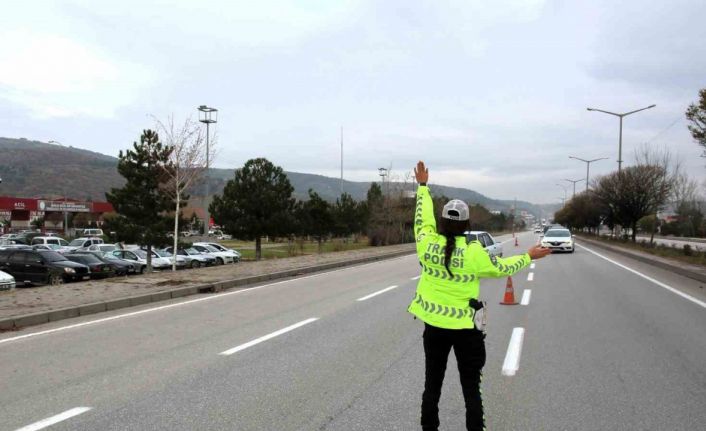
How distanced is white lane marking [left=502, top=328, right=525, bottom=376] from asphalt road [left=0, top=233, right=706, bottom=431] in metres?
0.09

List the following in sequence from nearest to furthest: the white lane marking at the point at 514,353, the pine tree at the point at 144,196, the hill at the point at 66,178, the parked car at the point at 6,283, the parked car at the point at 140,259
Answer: the white lane marking at the point at 514,353 < the parked car at the point at 6,283 < the pine tree at the point at 144,196 < the parked car at the point at 140,259 < the hill at the point at 66,178

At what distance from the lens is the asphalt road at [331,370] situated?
4.73 metres

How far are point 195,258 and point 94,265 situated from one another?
856 centimetres

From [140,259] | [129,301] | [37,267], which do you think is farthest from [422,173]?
[140,259]

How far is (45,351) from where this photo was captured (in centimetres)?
747

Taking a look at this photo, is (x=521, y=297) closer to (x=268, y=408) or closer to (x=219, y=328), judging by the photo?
(x=219, y=328)

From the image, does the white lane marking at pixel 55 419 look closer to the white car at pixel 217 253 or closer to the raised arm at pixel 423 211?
the raised arm at pixel 423 211

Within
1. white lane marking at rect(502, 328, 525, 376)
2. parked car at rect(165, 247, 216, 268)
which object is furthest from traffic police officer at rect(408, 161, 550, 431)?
parked car at rect(165, 247, 216, 268)

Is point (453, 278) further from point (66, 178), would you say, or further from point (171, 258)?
point (66, 178)

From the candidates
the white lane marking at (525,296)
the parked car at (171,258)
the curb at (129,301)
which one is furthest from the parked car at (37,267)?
the white lane marking at (525,296)

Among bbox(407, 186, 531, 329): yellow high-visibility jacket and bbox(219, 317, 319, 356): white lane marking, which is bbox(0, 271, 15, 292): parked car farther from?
bbox(407, 186, 531, 329): yellow high-visibility jacket

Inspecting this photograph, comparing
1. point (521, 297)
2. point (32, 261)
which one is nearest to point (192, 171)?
point (32, 261)

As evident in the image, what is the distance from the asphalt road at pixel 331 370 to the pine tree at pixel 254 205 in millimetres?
26199

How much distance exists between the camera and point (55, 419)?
467 cm
